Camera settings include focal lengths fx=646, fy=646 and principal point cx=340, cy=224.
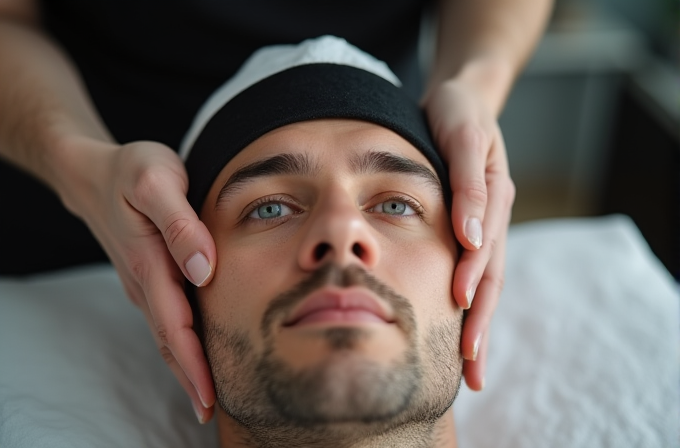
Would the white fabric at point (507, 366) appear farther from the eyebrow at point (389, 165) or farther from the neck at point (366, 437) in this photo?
the eyebrow at point (389, 165)

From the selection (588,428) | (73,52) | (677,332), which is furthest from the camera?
(73,52)

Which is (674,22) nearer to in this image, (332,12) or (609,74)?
(609,74)

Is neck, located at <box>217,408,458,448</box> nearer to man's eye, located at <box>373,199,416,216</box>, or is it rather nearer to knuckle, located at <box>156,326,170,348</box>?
knuckle, located at <box>156,326,170,348</box>

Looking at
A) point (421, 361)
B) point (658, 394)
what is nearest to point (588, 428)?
point (658, 394)

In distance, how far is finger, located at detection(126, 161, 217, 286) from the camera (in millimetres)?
950

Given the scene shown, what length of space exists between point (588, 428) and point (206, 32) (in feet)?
3.72

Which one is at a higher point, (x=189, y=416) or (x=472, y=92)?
(x=472, y=92)

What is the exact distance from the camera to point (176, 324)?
0.96 m

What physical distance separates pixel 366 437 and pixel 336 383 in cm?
11

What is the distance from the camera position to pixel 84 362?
1.23 meters

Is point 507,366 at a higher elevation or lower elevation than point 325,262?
lower

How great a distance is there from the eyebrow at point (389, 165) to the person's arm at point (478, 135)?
0.05 m

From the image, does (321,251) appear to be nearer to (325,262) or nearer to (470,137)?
(325,262)

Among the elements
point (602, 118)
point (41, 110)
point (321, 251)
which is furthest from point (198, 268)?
point (602, 118)
